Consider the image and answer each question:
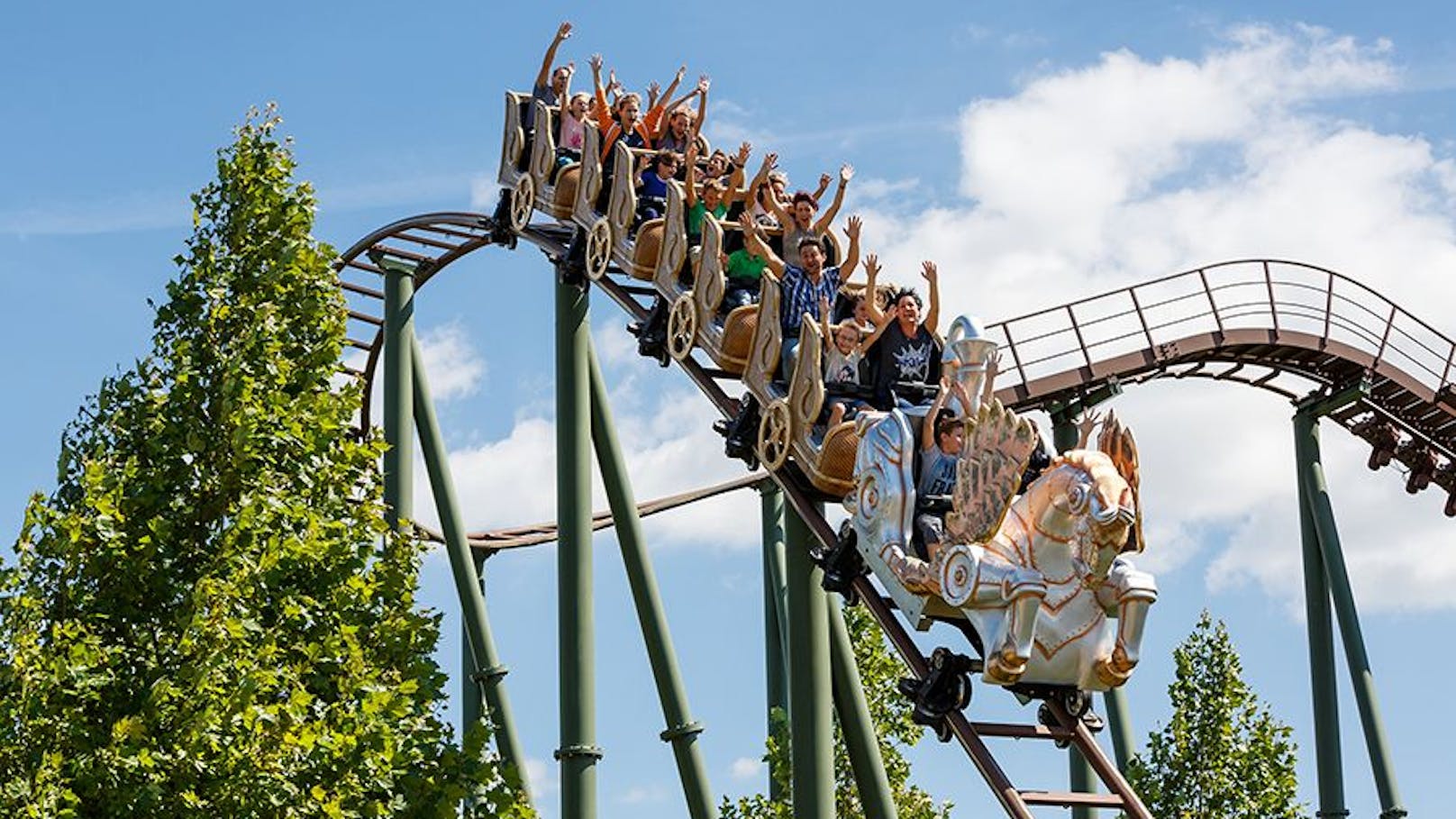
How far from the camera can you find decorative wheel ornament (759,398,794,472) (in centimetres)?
895

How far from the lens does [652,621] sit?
34.7ft

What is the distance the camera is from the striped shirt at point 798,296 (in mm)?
9242

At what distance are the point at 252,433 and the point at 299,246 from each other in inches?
33.3

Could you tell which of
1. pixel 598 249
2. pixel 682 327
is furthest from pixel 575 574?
pixel 598 249

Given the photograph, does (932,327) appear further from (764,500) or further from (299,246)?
(764,500)

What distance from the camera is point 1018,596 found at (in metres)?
7.54

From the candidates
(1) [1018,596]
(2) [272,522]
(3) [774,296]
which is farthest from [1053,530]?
(2) [272,522]

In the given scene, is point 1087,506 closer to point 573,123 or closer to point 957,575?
point 957,575

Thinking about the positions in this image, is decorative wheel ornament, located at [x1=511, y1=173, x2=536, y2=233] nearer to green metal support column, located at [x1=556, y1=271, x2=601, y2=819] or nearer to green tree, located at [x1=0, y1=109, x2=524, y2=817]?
green metal support column, located at [x1=556, y1=271, x2=601, y2=819]

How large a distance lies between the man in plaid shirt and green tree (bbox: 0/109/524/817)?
2.60 metres

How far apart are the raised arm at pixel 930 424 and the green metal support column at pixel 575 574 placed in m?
2.40

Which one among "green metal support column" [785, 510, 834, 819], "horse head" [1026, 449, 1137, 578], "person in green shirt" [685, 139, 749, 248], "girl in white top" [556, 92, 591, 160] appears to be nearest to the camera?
"horse head" [1026, 449, 1137, 578]

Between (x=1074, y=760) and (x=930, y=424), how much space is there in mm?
3528

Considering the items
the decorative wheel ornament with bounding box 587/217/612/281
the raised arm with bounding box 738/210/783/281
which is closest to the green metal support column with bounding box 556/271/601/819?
the decorative wheel ornament with bounding box 587/217/612/281
